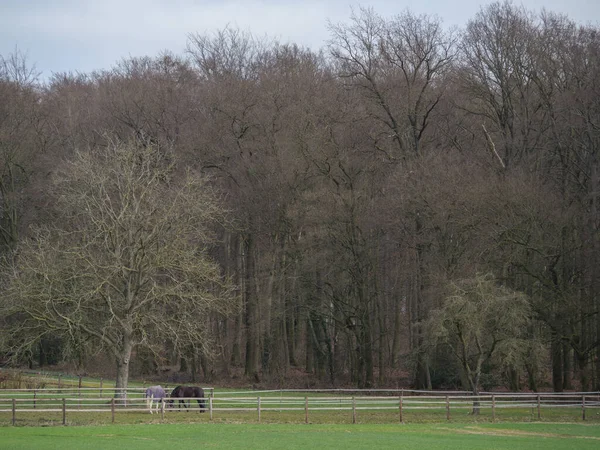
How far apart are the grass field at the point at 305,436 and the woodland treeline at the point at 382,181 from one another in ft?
31.8

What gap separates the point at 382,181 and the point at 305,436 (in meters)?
28.3

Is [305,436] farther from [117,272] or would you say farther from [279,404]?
[117,272]

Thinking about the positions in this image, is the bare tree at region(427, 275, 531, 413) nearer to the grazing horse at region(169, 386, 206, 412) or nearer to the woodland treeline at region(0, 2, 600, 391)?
the woodland treeline at region(0, 2, 600, 391)

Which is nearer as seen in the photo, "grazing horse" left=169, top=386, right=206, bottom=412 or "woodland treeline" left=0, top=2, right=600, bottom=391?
"grazing horse" left=169, top=386, right=206, bottom=412

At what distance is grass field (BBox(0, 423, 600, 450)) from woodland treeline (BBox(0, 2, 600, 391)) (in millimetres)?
9704

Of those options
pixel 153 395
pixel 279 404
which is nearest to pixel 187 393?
pixel 153 395

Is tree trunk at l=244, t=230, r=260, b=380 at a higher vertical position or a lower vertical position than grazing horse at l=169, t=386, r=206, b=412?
higher

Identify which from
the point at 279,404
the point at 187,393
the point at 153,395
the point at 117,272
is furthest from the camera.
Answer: the point at 279,404

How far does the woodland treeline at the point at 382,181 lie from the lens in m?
47.0

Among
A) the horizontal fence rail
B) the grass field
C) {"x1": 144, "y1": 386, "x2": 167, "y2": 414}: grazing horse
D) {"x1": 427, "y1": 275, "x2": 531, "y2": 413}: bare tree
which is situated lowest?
the grass field

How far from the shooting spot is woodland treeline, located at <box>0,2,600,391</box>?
4700 centimetres

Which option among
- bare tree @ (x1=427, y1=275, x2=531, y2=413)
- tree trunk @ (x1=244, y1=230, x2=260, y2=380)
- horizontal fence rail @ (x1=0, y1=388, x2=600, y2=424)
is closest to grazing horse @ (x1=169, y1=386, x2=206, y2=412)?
horizontal fence rail @ (x1=0, y1=388, x2=600, y2=424)

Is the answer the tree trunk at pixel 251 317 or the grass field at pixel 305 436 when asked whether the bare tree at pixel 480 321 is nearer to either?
the grass field at pixel 305 436

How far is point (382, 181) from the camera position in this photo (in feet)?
183
